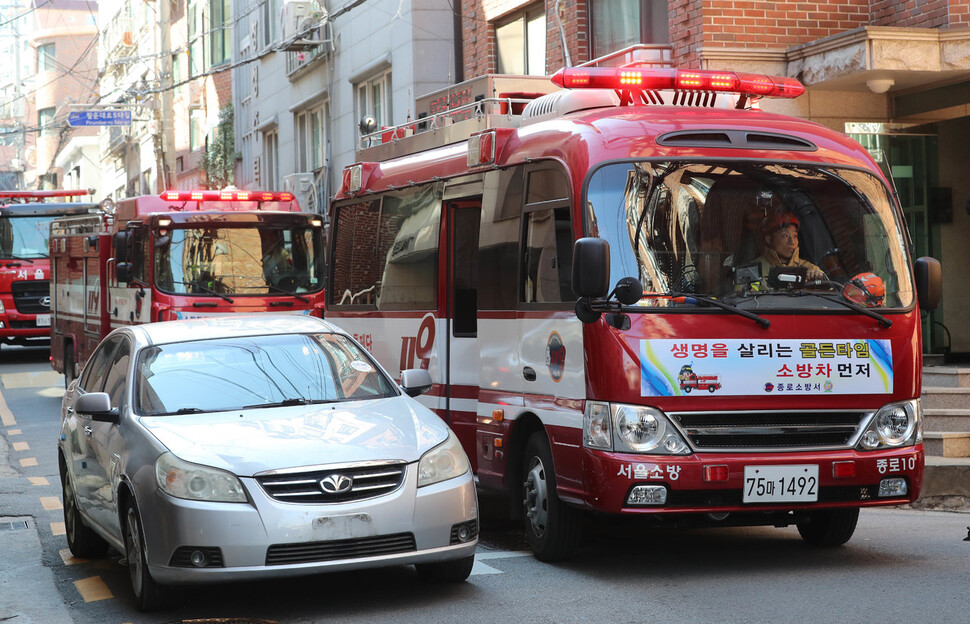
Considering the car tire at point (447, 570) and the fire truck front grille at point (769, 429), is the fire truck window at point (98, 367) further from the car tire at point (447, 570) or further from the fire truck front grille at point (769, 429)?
the fire truck front grille at point (769, 429)

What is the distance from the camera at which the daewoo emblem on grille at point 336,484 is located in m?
6.83

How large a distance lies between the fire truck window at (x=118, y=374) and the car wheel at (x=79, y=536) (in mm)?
854

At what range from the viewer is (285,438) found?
7.10 m

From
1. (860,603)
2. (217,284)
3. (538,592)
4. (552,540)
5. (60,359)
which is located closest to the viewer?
(860,603)

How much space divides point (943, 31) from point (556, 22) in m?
5.63

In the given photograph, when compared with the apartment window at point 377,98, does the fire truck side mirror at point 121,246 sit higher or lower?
lower

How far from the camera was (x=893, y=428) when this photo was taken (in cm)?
796

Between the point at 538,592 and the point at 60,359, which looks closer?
the point at 538,592

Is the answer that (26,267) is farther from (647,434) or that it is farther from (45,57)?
(45,57)

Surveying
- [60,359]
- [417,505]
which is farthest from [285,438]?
[60,359]

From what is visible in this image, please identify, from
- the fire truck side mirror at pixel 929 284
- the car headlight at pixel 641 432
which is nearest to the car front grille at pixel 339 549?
the car headlight at pixel 641 432

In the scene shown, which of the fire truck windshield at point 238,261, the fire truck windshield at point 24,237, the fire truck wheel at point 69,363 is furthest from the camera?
the fire truck windshield at point 24,237

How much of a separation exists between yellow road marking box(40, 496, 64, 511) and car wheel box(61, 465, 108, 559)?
7.23ft

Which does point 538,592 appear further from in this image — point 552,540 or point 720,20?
point 720,20
